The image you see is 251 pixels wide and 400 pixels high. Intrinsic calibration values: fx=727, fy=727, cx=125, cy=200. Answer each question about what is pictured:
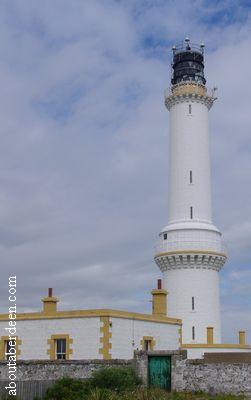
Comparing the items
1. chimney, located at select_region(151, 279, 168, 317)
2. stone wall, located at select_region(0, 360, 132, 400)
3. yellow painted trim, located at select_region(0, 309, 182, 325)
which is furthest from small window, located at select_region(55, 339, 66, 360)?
chimney, located at select_region(151, 279, 168, 317)

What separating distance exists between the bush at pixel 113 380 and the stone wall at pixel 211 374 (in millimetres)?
1691

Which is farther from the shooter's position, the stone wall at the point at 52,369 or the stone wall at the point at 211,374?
the stone wall at the point at 52,369

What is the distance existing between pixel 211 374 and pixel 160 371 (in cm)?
223

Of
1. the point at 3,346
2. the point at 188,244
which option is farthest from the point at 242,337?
the point at 3,346

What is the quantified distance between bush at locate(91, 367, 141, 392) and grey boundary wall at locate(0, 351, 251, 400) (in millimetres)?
1379

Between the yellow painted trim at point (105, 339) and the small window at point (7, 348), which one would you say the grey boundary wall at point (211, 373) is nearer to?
the yellow painted trim at point (105, 339)

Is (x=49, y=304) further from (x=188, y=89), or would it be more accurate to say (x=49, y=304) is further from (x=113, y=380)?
(x=188, y=89)

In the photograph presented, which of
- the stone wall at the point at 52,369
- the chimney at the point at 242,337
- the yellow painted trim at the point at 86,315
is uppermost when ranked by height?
the yellow painted trim at the point at 86,315

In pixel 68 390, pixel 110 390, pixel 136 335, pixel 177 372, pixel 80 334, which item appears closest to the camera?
pixel 110 390

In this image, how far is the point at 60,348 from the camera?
35.7 meters

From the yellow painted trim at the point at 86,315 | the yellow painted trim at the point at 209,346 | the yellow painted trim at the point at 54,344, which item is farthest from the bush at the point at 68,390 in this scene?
the yellow painted trim at the point at 209,346

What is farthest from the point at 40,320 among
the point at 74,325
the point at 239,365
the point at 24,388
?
the point at 239,365

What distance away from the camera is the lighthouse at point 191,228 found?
155ft

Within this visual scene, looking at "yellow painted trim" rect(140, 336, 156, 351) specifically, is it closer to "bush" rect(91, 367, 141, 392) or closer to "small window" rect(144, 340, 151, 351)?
"small window" rect(144, 340, 151, 351)
